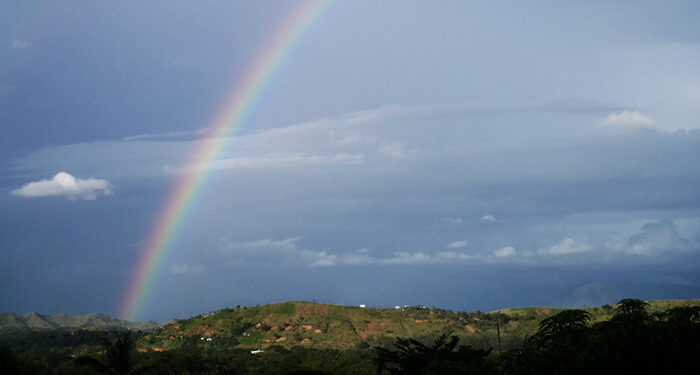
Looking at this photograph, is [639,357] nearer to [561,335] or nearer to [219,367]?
[561,335]

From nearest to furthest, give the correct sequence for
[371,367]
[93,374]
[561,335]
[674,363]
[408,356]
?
[674,363]
[561,335]
[408,356]
[93,374]
[371,367]

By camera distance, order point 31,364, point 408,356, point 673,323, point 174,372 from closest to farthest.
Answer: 1. point 673,323
2. point 408,356
3. point 31,364
4. point 174,372

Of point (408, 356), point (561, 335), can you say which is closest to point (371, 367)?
point (408, 356)

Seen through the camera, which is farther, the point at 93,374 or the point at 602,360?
the point at 93,374

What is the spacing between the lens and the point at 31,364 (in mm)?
82875

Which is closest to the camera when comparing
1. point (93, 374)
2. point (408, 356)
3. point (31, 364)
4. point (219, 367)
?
point (408, 356)

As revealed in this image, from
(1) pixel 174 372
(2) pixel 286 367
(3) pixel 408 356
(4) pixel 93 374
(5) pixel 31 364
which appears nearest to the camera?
(3) pixel 408 356

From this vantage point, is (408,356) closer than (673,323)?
No

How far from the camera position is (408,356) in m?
56.2

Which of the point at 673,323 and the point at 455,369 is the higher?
the point at 673,323

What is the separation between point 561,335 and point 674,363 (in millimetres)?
7102

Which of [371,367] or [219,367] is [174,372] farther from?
[371,367]

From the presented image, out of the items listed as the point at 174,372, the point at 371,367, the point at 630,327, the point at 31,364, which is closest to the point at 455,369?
the point at 630,327

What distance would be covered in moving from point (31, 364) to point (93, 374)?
14.2 m
